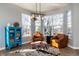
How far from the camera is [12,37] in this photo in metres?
3.38

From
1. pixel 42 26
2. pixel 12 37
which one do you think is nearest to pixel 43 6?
pixel 42 26

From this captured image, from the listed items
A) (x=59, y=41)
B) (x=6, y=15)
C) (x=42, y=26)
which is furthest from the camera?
(x=59, y=41)

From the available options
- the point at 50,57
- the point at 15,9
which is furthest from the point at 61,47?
the point at 15,9

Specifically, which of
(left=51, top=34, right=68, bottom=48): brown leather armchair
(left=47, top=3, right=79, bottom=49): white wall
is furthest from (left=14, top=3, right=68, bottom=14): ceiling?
(left=51, top=34, right=68, bottom=48): brown leather armchair

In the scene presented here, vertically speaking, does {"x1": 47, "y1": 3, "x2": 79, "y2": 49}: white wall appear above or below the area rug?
above

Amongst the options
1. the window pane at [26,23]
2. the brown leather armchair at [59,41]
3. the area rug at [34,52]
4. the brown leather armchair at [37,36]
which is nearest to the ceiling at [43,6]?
the window pane at [26,23]

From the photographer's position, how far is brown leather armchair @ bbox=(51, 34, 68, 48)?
330 centimetres

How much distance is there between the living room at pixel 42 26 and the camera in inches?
128

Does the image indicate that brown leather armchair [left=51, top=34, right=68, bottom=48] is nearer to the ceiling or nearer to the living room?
the living room

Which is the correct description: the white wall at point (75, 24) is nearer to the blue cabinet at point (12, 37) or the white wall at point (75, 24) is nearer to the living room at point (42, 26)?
the living room at point (42, 26)

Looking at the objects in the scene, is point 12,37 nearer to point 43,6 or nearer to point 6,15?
point 6,15

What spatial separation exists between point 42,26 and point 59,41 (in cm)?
67

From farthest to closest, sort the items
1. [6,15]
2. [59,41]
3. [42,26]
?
1. [59,41]
2. [42,26]
3. [6,15]

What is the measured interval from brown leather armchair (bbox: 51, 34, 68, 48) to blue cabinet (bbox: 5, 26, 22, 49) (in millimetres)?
963
